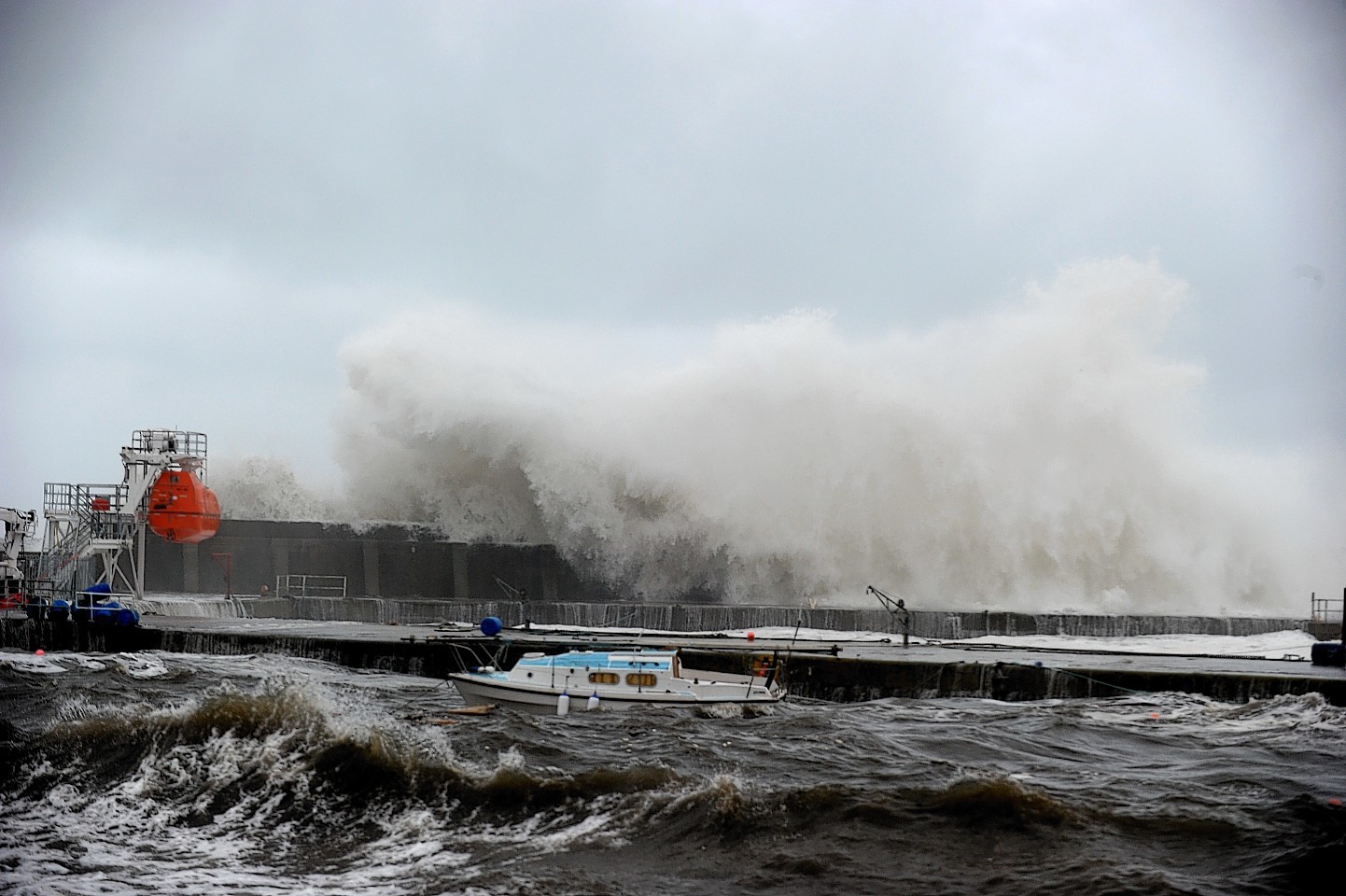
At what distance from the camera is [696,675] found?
17.3 m

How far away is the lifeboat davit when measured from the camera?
29766 millimetres

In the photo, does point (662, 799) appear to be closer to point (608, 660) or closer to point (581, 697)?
point (581, 697)

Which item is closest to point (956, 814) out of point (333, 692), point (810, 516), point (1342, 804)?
point (1342, 804)

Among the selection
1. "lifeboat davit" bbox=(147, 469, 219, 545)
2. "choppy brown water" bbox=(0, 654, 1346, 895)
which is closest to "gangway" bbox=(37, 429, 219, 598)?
→ "lifeboat davit" bbox=(147, 469, 219, 545)

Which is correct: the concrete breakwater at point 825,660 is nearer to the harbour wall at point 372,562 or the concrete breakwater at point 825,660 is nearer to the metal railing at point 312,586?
the metal railing at point 312,586

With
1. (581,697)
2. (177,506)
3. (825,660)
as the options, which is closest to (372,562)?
Result: (177,506)

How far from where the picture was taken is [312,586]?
35906 mm

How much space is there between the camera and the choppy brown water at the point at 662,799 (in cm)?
955

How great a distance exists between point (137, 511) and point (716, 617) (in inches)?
584

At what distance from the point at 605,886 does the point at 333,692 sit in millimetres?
7703

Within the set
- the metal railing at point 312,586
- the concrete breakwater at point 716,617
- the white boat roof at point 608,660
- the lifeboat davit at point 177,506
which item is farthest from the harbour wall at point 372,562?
the white boat roof at point 608,660

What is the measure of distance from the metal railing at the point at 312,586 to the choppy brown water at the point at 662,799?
18399mm

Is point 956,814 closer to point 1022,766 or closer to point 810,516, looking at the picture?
point 1022,766

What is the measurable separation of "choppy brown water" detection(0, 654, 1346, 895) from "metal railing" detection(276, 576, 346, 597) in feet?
60.4
